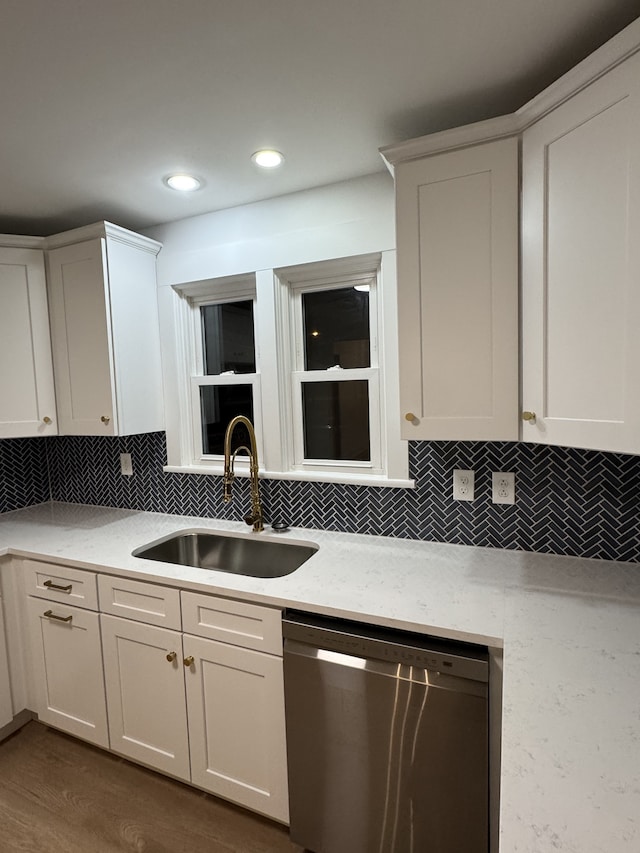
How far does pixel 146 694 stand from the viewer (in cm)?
179

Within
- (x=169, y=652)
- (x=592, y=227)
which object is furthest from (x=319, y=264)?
(x=169, y=652)

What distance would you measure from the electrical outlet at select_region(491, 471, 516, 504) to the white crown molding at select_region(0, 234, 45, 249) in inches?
92.6

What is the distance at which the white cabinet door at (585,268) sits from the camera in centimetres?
108

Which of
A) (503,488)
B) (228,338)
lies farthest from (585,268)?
(228,338)

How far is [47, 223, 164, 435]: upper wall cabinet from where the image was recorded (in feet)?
7.04

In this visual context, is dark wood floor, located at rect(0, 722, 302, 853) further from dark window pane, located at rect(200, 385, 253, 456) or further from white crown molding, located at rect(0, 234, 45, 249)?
white crown molding, located at rect(0, 234, 45, 249)

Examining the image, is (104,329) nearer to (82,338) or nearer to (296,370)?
(82,338)

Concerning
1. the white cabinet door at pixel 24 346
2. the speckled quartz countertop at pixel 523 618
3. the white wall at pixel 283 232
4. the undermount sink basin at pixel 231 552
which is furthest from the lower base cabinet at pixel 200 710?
the white wall at pixel 283 232

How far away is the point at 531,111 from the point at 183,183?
1.30m

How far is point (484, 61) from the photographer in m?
1.25

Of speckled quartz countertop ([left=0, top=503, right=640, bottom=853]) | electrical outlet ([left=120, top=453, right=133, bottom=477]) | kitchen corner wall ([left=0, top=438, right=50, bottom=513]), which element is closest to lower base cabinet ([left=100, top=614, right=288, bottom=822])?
speckled quartz countertop ([left=0, top=503, right=640, bottom=853])

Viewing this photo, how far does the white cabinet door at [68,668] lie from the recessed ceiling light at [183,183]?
1782mm

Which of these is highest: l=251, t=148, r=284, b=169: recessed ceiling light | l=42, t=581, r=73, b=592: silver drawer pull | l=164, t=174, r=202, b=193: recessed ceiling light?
l=251, t=148, r=284, b=169: recessed ceiling light

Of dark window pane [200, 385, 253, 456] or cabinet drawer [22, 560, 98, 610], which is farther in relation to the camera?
dark window pane [200, 385, 253, 456]
